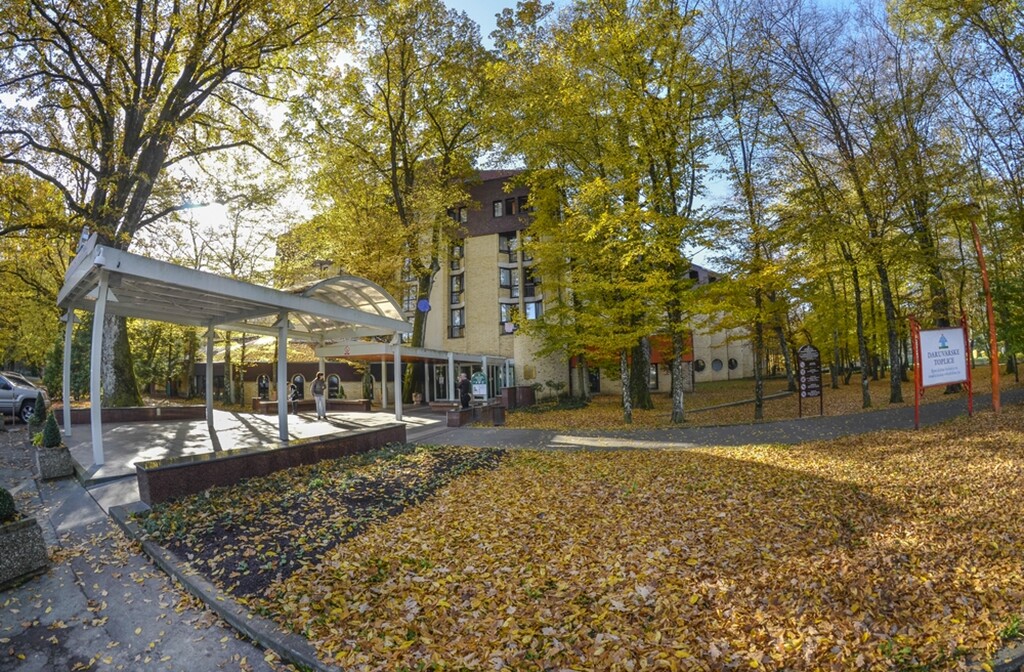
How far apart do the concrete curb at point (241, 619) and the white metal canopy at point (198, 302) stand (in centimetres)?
403

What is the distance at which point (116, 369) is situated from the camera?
688 inches

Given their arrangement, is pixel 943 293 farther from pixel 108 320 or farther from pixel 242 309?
pixel 108 320

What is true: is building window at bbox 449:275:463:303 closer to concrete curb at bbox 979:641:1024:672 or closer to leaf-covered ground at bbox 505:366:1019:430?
leaf-covered ground at bbox 505:366:1019:430

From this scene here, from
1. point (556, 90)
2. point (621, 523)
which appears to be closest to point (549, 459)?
point (621, 523)

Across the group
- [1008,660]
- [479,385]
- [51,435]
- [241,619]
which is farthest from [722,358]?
[241,619]

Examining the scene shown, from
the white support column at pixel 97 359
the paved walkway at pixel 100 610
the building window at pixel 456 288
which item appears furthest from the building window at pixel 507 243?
the paved walkway at pixel 100 610

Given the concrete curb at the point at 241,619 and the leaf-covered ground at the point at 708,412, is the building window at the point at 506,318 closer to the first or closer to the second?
the leaf-covered ground at the point at 708,412

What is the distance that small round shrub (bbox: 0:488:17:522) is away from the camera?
16.3 feet

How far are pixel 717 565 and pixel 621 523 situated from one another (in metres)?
1.52

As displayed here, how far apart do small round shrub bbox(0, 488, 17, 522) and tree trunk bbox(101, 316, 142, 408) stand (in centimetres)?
1480

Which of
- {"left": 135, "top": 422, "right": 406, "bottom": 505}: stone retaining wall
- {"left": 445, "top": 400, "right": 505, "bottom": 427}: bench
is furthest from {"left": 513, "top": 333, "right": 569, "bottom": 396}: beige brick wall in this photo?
{"left": 135, "top": 422, "right": 406, "bottom": 505}: stone retaining wall

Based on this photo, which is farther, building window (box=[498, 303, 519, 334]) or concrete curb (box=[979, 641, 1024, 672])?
building window (box=[498, 303, 519, 334])

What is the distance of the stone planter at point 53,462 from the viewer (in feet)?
28.8

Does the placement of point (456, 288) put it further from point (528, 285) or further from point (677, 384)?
point (677, 384)
